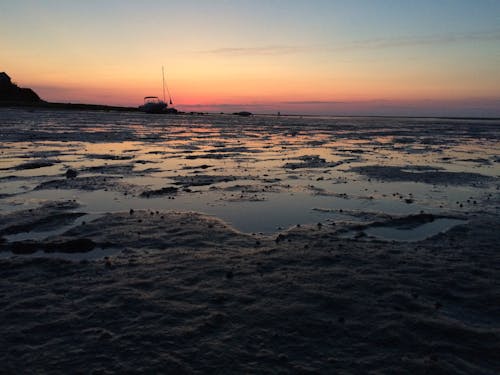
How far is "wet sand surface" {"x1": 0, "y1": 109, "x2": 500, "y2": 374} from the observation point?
5.15 metres

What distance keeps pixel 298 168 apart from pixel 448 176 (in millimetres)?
8722

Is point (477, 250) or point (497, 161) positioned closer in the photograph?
point (477, 250)

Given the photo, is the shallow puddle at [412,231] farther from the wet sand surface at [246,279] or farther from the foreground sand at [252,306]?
the foreground sand at [252,306]

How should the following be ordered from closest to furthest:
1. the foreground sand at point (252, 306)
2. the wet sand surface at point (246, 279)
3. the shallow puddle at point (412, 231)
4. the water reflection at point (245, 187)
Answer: the foreground sand at point (252, 306) < the wet sand surface at point (246, 279) < the shallow puddle at point (412, 231) < the water reflection at point (245, 187)

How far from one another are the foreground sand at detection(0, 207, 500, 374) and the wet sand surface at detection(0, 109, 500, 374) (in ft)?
0.10

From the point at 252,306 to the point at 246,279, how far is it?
44.7 inches

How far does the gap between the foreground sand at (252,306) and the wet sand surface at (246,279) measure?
0.10 ft

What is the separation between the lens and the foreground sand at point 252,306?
503 cm

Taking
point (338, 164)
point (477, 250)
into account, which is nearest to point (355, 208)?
point (477, 250)

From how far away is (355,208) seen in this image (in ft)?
45.4

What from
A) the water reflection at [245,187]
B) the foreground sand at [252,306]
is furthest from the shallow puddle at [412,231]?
the water reflection at [245,187]

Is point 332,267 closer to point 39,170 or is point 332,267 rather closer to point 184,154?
point 39,170

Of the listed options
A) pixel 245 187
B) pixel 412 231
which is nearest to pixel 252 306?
pixel 412 231

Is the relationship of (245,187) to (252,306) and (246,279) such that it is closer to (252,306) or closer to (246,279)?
(246,279)
